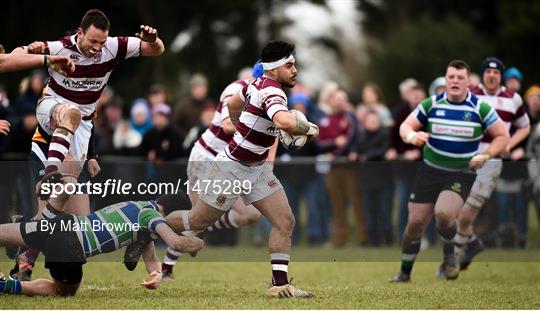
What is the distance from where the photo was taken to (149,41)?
1089 cm

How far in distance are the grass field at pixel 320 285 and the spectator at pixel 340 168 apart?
1756 millimetres

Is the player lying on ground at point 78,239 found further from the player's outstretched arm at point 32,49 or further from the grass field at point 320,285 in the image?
the player's outstretched arm at point 32,49

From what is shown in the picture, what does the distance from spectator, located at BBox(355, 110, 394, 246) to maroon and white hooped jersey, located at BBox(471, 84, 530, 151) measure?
2111mm

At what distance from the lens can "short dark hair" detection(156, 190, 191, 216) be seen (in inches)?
411

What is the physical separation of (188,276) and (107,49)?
9.90 feet

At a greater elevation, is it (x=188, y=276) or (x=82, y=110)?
(x=82, y=110)

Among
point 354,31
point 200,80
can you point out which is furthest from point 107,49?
point 354,31

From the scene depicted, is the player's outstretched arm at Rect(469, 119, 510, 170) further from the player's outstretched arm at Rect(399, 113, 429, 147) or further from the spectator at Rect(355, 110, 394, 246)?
the spectator at Rect(355, 110, 394, 246)

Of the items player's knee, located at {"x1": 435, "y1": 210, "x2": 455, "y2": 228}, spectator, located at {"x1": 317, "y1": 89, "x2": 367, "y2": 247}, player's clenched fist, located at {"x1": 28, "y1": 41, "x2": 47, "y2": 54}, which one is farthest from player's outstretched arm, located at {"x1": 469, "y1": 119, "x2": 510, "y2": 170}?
player's clenched fist, located at {"x1": 28, "y1": 41, "x2": 47, "y2": 54}

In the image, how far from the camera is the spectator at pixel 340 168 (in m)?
16.7

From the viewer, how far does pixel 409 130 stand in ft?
38.9

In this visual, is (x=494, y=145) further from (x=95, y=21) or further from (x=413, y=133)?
(x=95, y=21)

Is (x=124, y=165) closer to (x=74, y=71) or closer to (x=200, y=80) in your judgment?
(x=74, y=71)

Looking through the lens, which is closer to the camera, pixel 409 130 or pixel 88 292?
pixel 88 292
